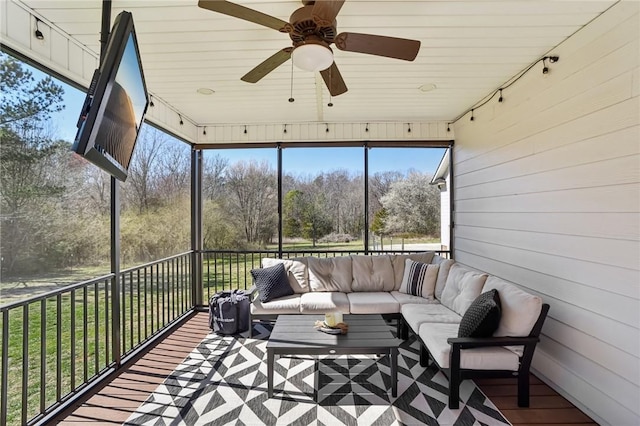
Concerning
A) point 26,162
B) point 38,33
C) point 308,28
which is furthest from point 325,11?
point 26,162

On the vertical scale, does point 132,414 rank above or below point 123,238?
below

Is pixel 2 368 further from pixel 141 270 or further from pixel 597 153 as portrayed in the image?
pixel 597 153

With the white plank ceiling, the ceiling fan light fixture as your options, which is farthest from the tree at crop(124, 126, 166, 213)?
the ceiling fan light fixture

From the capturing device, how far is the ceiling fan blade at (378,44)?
194cm

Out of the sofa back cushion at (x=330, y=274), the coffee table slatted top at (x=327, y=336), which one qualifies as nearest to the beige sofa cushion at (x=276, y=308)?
the coffee table slatted top at (x=327, y=336)

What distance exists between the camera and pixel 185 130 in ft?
15.1

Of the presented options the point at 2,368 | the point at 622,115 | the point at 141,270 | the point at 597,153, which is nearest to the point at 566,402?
the point at 597,153

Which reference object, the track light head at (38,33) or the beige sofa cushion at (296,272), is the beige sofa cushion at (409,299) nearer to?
the beige sofa cushion at (296,272)

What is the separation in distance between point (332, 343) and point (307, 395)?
45cm

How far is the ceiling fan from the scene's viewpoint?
1714 millimetres

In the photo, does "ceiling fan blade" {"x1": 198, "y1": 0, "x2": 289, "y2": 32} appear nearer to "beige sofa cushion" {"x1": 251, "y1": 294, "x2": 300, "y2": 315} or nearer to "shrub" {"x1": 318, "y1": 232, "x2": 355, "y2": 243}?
"beige sofa cushion" {"x1": 251, "y1": 294, "x2": 300, "y2": 315}

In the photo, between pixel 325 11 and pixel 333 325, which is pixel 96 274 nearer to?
pixel 333 325

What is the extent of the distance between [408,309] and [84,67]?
373cm

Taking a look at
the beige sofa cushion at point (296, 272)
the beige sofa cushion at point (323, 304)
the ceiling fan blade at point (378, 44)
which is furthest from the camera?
the beige sofa cushion at point (296, 272)
